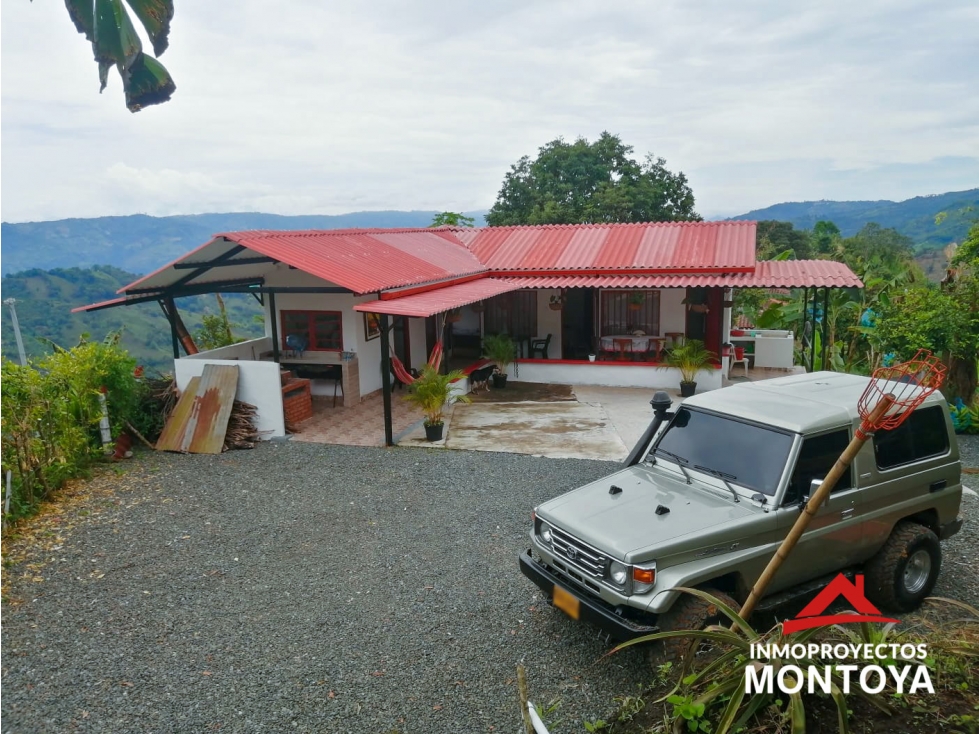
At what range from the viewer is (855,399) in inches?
213

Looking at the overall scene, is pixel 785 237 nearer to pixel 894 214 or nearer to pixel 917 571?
pixel 917 571

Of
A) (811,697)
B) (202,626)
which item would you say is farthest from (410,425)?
(811,697)

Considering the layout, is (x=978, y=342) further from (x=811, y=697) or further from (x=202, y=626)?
(x=202, y=626)

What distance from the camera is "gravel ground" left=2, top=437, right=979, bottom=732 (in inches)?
171

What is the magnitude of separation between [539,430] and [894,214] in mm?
86138

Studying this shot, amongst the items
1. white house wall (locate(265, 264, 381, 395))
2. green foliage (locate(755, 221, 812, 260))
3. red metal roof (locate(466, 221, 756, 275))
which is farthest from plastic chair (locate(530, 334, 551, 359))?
green foliage (locate(755, 221, 812, 260))

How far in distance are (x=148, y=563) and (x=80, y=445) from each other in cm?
325

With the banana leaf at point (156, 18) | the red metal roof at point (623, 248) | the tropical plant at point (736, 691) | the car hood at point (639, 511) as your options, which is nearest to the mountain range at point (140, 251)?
the red metal roof at point (623, 248)

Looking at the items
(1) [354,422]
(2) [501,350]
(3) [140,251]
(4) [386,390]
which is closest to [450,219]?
(2) [501,350]

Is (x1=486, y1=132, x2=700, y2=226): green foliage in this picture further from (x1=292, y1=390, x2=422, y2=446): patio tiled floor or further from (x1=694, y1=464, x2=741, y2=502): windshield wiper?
(x1=694, y1=464, x2=741, y2=502): windshield wiper

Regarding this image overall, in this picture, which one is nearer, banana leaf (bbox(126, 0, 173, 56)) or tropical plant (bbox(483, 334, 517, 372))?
banana leaf (bbox(126, 0, 173, 56))

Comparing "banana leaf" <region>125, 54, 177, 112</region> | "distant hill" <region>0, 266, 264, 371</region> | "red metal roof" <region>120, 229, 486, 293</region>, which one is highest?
"banana leaf" <region>125, 54, 177, 112</region>

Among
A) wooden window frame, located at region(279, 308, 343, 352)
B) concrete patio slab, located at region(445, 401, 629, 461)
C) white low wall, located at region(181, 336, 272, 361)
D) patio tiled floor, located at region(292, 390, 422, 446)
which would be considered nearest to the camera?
concrete patio slab, located at region(445, 401, 629, 461)

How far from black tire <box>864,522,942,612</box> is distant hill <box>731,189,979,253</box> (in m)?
44.8
